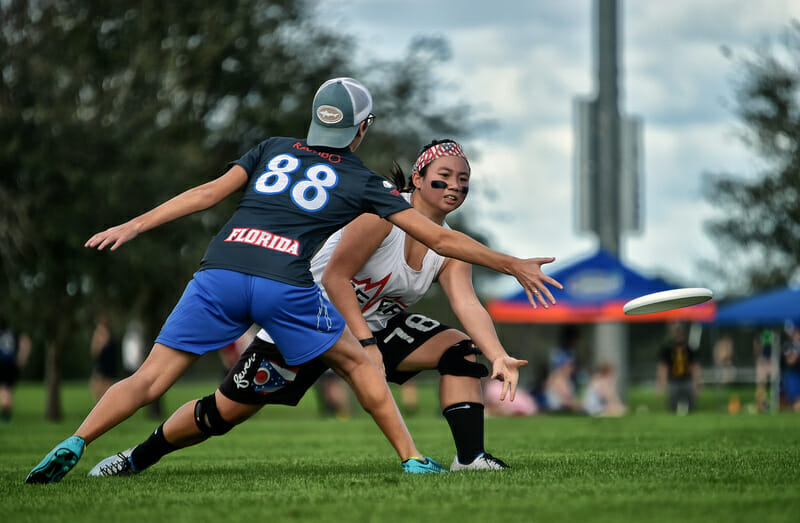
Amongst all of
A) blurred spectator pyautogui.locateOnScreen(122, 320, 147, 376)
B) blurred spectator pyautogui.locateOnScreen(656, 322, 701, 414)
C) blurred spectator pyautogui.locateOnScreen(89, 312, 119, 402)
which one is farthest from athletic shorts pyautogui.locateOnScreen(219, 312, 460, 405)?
blurred spectator pyautogui.locateOnScreen(122, 320, 147, 376)

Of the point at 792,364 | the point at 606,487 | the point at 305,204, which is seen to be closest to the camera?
the point at 606,487

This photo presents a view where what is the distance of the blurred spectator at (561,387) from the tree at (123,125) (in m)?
5.60

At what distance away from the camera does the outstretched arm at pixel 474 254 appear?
16.6 ft

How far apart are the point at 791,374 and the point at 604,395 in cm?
413

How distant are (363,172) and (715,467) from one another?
8.30 ft

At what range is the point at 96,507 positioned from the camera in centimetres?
446

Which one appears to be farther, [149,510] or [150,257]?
[150,257]

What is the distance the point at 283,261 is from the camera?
520cm

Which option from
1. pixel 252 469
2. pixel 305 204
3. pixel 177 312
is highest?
pixel 305 204

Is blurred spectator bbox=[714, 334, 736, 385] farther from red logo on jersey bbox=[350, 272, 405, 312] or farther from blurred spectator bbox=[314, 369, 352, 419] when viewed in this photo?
red logo on jersey bbox=[350, 272, 405, 312]

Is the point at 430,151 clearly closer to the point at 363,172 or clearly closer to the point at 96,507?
the point at 363,172

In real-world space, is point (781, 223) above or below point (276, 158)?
above

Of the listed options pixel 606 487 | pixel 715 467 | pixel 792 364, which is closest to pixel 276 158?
pixel 606 487

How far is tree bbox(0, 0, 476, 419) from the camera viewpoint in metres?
18.3
